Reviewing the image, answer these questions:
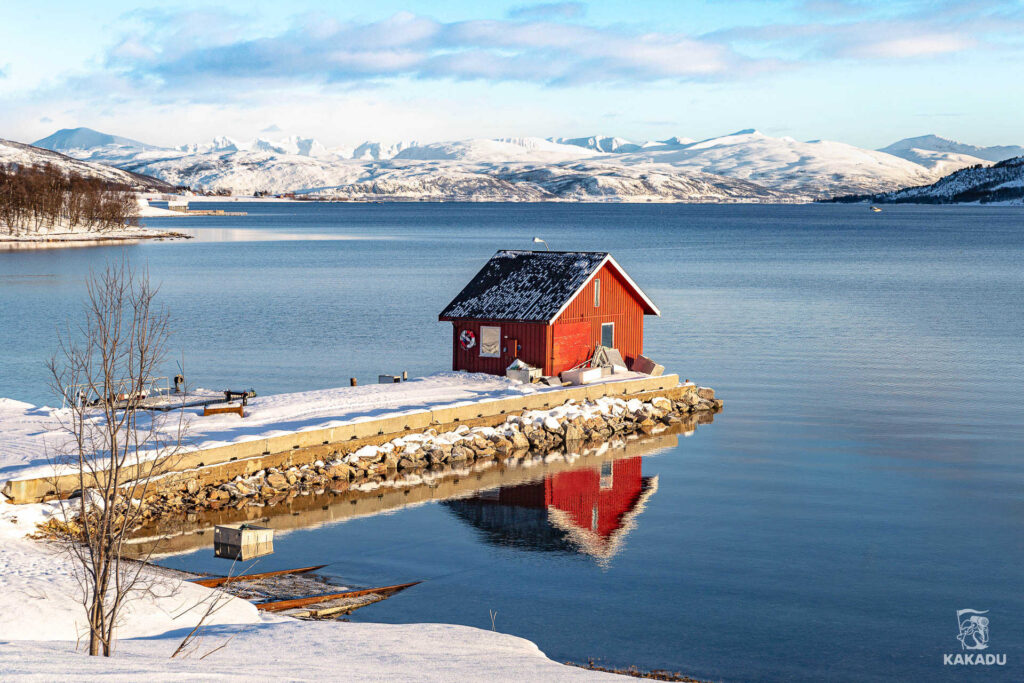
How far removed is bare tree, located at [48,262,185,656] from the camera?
1409 cm

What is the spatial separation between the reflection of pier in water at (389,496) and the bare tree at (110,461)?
1063 millimetres

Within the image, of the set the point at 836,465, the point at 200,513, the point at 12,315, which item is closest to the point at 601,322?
the point at 836,465

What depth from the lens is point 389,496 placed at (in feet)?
92.1

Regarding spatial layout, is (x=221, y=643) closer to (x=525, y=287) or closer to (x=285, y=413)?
(x=285, y=413)

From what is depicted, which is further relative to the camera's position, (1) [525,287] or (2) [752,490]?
(1) [525,287]

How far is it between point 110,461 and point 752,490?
53.0 feet

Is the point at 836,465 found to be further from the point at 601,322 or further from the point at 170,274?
the point at 170,274

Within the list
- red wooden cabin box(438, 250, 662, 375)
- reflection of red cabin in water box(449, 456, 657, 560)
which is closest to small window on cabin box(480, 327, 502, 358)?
red wooden cabin box(438, 250, 662, 375)

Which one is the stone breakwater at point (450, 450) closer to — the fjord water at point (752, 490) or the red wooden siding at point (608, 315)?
the fjord water at point (752, 490)

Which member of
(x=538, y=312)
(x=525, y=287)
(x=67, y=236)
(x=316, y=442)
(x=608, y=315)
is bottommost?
(x=316, y=442)

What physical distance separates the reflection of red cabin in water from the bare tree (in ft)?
24.5

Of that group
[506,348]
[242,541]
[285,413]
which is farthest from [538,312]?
[242,541]

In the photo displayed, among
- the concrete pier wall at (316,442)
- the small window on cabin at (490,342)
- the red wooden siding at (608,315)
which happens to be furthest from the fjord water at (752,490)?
the small window on cabin at (490,342)

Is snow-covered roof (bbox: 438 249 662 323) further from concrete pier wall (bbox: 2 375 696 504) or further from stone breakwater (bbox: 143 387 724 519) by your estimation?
stone breakwater (bbox: 143 387 724 519)
